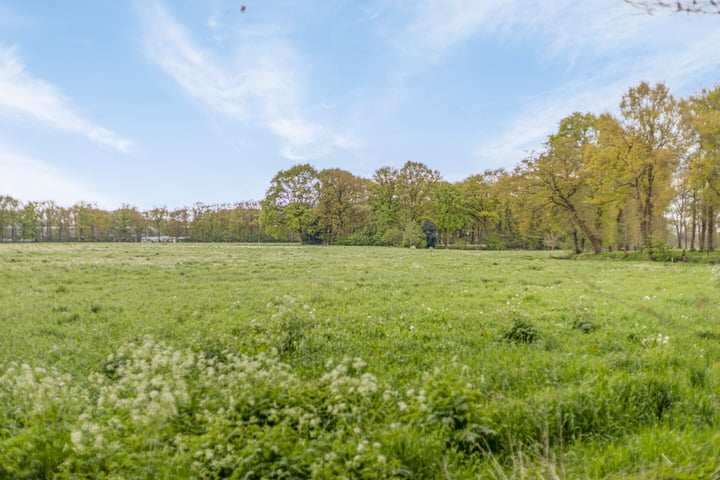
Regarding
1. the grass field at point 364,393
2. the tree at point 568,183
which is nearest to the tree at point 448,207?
the tree at point 568,183

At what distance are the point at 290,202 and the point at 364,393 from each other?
7294cm

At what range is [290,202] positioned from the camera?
75.0 metres

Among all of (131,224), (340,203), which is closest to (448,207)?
(340,203)

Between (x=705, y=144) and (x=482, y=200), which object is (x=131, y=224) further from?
(x=705, y=144)

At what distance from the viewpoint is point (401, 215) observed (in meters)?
73.9

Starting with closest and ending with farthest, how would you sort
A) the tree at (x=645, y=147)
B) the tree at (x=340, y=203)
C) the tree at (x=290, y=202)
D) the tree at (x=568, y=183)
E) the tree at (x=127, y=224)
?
the tree at (x=645, y=147) < the tree at (x=568, y=183) < the tree at (x=290, y=202) < the tree at (x=340, y=203) < the tree at (x=127, y=224)

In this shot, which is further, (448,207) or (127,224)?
(127,224)

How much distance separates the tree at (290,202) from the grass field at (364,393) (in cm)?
6423

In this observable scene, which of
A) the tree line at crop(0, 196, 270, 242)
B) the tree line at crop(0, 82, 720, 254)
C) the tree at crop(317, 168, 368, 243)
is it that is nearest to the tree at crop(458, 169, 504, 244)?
the tree line at crop(0, 82, 720, 254)

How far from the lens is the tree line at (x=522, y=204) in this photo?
30.6 metres

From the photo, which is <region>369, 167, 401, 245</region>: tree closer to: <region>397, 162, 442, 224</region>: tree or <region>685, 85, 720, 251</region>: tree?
<region>397, 162, 442, 224</region>: tree

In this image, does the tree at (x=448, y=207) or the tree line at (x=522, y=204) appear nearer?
the tree line at (x=522, y=204)

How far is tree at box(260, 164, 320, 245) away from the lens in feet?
241

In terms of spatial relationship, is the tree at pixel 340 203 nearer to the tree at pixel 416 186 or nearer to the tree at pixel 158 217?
the tree at pixel 416 186
